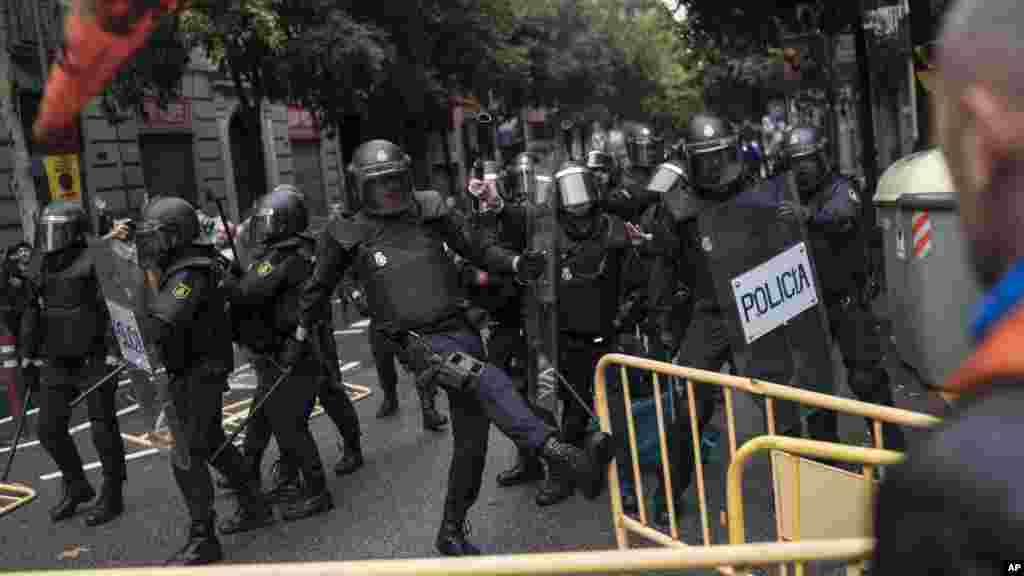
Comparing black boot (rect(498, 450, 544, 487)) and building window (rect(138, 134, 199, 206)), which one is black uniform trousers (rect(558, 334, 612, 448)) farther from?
building window (rect(138, 134, 199, 206))

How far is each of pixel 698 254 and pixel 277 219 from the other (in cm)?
217

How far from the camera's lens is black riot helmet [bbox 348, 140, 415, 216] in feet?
17.1

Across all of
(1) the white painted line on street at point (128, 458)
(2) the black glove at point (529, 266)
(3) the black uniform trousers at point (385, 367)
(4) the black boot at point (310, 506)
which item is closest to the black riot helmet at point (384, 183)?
(2) the black glove at point (529, 266)

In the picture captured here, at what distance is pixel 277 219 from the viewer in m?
6.11

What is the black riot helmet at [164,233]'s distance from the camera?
17.9 feet

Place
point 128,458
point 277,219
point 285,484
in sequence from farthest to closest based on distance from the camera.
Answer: point 128,458, point 285,484, point 277,219

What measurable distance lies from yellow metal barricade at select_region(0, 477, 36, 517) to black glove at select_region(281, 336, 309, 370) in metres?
2.04

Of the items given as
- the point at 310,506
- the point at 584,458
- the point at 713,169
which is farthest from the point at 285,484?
the point at 713,169

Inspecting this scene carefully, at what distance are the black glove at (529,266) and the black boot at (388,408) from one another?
355cm

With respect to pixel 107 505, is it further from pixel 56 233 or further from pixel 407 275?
pixel 407 275

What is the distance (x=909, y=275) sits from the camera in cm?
467

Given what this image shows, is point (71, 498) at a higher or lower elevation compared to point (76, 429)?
higher

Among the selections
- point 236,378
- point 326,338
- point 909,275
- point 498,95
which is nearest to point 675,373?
point 909,275

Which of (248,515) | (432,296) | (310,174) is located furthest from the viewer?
(310,174)
